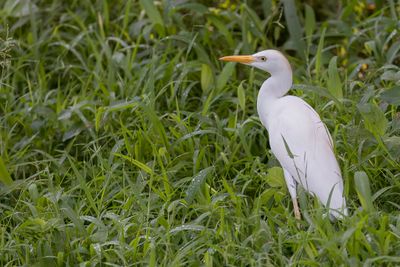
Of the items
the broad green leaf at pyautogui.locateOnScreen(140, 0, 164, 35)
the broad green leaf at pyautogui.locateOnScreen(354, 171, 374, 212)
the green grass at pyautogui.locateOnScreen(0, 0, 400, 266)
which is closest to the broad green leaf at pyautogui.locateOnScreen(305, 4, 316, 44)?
the green grass at pyautogui.locateOnScreen(0, 0, 400, 266)

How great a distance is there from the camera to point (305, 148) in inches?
152

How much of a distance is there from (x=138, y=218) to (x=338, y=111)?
4.17 feet

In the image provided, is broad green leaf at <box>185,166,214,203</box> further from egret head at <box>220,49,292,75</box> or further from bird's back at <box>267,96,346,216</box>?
egret head at <box>220,49,292,75</box>

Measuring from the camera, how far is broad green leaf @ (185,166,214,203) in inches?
154

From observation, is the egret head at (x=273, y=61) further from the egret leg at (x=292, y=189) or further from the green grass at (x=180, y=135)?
the egret leg at (x=292, y=189)

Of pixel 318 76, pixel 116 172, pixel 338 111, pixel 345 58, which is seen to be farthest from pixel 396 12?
pixel 116 172

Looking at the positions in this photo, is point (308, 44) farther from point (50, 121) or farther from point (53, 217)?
point (53, 217)

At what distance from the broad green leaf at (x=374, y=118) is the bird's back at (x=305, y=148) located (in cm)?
19

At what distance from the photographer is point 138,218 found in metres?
3.83

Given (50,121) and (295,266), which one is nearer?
(295,266)

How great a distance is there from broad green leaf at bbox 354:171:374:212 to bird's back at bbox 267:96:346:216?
102 millimetres

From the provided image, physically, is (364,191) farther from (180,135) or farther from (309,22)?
(309,22)

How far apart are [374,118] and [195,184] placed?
0.85m

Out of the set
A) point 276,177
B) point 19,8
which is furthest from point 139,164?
point 19,8
